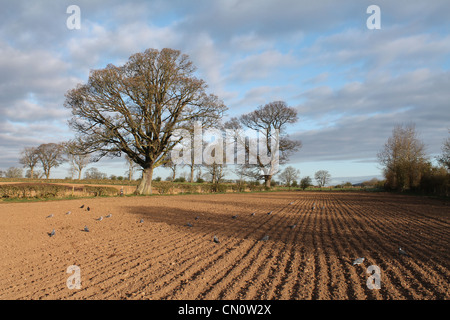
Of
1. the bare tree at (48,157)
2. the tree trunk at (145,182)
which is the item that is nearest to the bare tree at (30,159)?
the bare tree at (48,157)

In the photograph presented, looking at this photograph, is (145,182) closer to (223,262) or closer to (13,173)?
(223,262)

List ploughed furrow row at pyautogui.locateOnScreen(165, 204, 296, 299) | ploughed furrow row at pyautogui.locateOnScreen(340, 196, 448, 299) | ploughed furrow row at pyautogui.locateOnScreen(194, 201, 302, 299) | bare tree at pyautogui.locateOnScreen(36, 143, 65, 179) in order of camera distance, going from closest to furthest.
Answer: ploughed furrow row at pyautogui.locateOnScreen(194, 201, 302, 299)
ploughed furrow row at pyautogui.locateOnScreen(340, 196, 448, 299)
ploughed furrow row at pyautogui.locateOnScreen(165, 204, 296, 299)
bare tree at pyautogui.locateOnScreen(36, 143, 65, 179)

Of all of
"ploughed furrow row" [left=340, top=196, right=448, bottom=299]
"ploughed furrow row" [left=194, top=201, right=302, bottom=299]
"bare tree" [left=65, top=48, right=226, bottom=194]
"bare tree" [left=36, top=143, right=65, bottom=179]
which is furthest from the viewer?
"bare tree" [left=36, top=143, right=65, bottom=179]

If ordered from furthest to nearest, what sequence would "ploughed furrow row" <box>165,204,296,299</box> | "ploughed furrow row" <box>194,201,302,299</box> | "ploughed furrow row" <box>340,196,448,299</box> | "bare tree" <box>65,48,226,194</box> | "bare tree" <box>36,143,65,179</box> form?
"bare tree" <box>36,143,65,179</box> < "bare tree" <box>65,48,226,194</box> < "ploughed furrow row" <box>165,204,296,299</box> < "ploughed furrow row" <box>340,196,448,299</box> < "ploughed furrow row" <box>194,201,302,299</box>

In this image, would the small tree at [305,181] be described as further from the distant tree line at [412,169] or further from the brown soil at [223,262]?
the brown soil at [223,262]

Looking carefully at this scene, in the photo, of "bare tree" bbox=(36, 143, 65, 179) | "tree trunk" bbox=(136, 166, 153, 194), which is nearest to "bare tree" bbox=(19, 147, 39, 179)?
"bare tree" bbox=(36, 143, 65, 179)

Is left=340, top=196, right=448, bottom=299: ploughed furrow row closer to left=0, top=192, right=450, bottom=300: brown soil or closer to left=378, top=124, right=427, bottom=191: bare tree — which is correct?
left=0, top=192, right=450, bottom=300: brown soil

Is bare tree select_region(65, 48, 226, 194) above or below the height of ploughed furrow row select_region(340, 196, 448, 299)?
above

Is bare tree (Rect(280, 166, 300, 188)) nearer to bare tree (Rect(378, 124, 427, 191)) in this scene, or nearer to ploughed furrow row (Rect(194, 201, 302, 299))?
bare tree (Rect(378, 124, 427, 191))

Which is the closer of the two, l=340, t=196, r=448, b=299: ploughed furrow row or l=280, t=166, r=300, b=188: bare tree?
l=340, t=196, r=448, b=299: ploughed furrow row

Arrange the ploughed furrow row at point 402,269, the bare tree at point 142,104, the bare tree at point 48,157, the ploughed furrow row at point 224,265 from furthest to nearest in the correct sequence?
1. the bare tree at point 48,157
2. the bare tree at point 142,104
3. the ploughed furrow row at point 224,265
4. the ploughed furrow row at point 402,269

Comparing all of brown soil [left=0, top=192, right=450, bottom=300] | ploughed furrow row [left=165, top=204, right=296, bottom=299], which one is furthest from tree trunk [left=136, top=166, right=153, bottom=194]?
ploughed furrow row [left=165, top=204, right=296, bottom=299]
